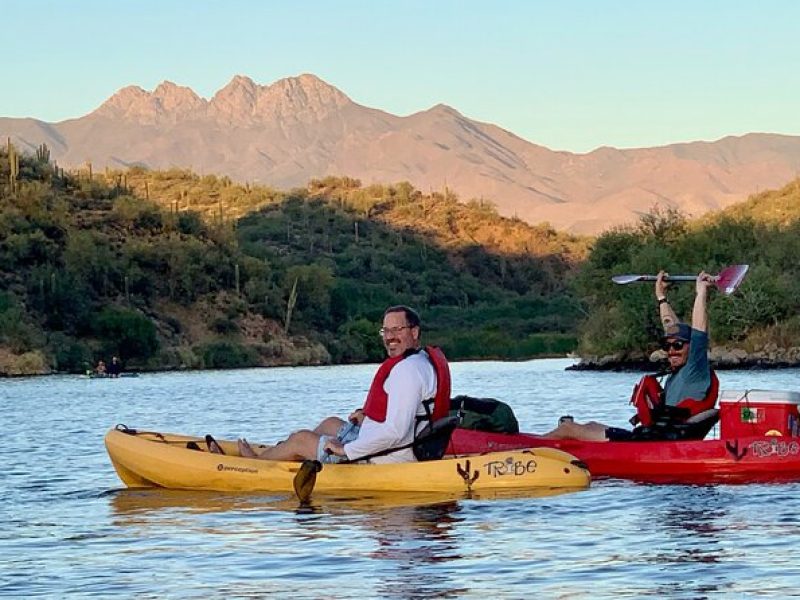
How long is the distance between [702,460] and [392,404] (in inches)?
147

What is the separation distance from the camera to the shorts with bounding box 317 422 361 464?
49.3 ft

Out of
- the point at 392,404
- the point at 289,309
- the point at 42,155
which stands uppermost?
the point at 42,155

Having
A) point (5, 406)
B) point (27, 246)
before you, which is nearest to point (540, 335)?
point (27, 246)

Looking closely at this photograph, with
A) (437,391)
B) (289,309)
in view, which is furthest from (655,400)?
(289,309)

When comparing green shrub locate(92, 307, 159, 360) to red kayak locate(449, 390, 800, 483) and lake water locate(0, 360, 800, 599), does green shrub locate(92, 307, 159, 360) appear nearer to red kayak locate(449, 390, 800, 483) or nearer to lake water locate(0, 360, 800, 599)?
lake water locate(0, 360, 800, 599)

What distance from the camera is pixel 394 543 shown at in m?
12.4

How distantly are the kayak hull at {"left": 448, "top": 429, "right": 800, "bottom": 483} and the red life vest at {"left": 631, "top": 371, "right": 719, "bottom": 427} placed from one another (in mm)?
340

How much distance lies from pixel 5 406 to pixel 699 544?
92.1 ft

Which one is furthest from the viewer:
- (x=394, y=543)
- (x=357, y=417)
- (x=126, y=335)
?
(x=126, y=335)

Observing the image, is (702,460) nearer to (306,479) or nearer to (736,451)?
(736,451)

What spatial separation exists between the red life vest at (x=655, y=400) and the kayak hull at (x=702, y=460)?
340 mm

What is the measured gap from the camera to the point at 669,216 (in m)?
68.0

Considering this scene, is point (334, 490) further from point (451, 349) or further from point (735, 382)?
point (451, 349)

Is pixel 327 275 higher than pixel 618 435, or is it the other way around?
pixel 327 275
